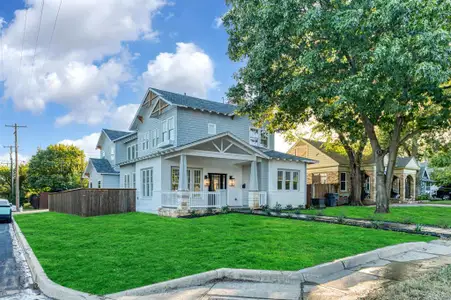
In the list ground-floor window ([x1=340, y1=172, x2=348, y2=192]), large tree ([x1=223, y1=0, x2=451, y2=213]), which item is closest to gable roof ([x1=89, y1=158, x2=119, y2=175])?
large tree ([x1=223, y1=0, x2=451, y2=213])

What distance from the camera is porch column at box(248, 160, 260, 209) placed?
18953 millimetres

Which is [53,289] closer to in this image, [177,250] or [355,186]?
[177,250]

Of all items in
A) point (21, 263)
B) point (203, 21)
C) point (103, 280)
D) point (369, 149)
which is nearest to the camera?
point (103, 280)

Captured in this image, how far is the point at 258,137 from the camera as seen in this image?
917 inches

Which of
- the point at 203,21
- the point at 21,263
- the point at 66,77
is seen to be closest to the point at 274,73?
the point at 203,21

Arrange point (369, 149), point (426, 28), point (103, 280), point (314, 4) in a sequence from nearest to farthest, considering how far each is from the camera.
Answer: point (103, 280), point (426, 28), point (314, 4), point (369, 149)

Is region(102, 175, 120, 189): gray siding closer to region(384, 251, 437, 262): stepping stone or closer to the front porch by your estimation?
the front porch

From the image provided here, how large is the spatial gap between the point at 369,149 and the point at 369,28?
65.1ft

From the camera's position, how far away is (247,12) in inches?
627

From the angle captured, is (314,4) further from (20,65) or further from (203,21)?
(20,65)

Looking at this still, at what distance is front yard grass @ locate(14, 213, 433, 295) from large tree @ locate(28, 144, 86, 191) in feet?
105

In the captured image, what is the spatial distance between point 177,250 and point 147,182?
13.0m

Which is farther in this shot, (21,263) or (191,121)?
(191,121)

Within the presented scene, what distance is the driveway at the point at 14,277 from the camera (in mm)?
5273
